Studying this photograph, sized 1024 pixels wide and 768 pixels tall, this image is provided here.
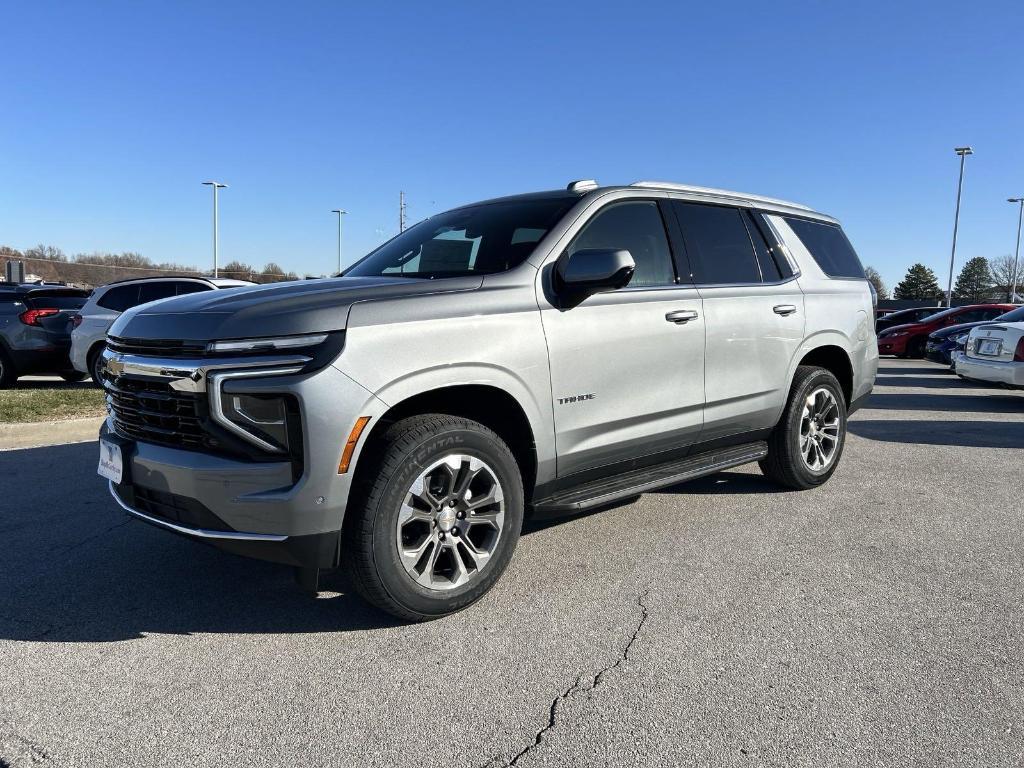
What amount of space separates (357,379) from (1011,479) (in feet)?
17.8

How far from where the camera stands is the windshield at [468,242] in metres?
3.88

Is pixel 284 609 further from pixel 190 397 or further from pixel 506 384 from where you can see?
pixel 506 384

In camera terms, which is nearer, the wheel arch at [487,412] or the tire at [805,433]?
the wheel arch at [487,412]

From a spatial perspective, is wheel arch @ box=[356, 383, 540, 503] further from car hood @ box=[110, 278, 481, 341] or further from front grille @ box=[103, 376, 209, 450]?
front grille @ box=[103, 376, 209, 450]

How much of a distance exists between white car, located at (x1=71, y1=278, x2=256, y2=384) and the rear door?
24.7 feet

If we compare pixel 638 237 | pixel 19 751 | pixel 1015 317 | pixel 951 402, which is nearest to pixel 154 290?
pixel 638 237

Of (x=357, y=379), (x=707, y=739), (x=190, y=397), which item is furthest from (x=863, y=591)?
(x=190, y=397)

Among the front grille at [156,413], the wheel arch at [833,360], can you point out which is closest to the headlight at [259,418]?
the front grille at [156,413]

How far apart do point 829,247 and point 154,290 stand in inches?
365

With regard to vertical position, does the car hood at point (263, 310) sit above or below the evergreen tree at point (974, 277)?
below

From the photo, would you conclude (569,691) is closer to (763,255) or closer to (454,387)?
(454,387)

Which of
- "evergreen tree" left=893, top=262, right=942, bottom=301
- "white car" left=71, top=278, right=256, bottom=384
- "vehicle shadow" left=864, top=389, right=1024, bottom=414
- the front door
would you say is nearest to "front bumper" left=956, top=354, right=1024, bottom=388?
"vehicle shadow" left=864, top=389, right=1024, bottom=414

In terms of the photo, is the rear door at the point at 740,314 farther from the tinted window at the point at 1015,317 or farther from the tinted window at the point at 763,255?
the tinted window at the point at 1015,317

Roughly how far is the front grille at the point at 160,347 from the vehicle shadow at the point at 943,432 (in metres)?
6.79
